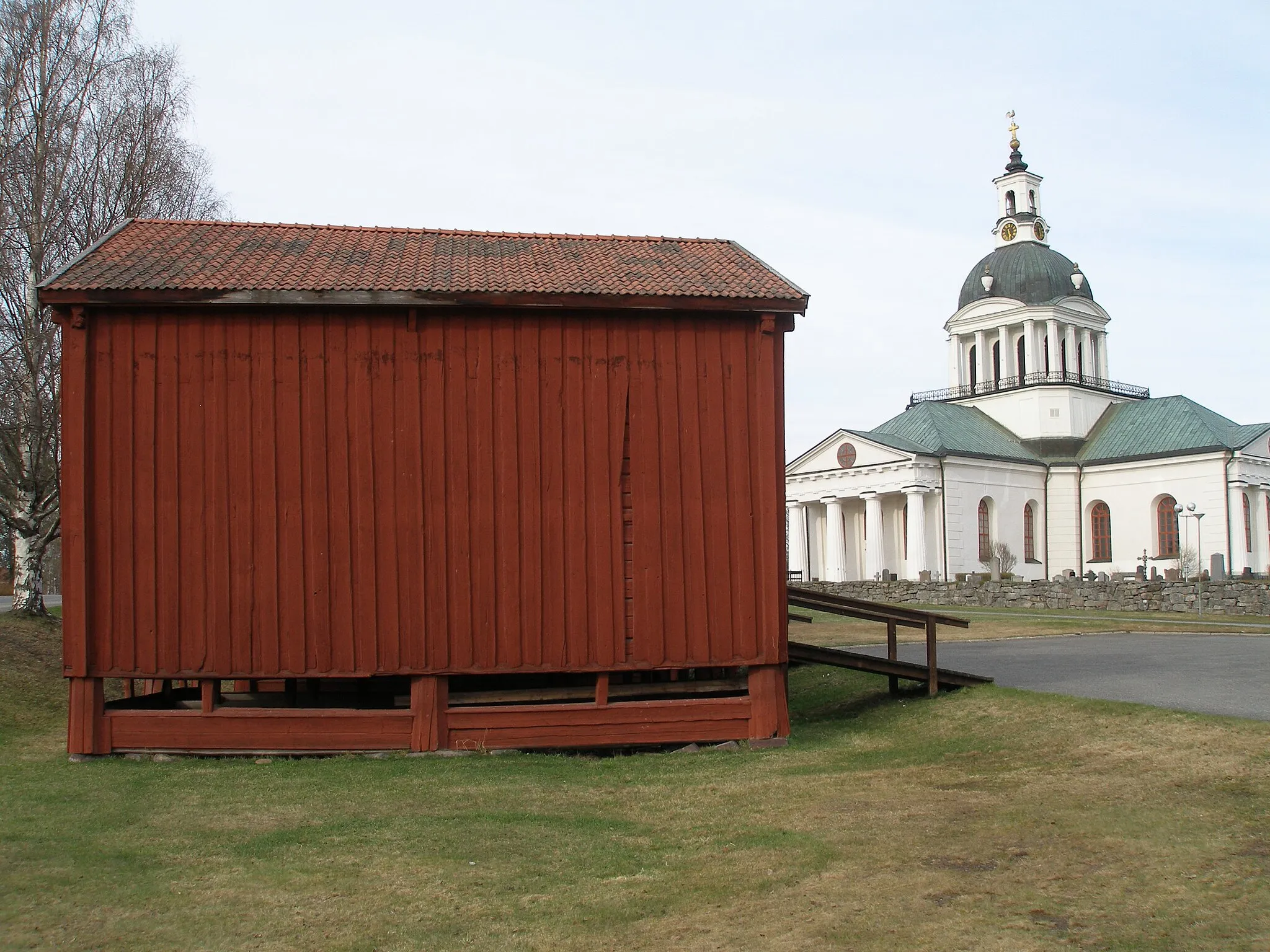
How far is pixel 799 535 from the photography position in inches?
2238

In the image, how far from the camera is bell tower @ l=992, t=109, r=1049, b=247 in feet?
207

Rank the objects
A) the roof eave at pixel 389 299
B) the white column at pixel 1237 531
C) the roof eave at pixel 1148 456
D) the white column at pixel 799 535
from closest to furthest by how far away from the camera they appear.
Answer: the roof eave at pixel 389 299
the white column at pixel 1237 531
the roof eave at pixel 1148 456
the white column at pixel 799 535

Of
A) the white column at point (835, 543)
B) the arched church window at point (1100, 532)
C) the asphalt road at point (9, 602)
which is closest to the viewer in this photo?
the asphalt road at point (9, 602)

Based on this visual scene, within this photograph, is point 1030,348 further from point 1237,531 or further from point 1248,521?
point 1237,531

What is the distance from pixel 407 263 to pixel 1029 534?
1836 inches

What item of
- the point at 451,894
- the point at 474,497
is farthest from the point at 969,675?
the point at 451,894

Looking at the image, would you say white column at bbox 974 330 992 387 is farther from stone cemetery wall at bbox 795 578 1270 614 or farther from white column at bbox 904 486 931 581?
stone cemetery wall at bbox 795 578 1270 614

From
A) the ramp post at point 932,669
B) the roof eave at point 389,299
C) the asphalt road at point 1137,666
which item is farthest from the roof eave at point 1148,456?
the roof eave at point 389,299

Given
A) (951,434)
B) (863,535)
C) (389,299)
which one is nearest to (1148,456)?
(951,434)

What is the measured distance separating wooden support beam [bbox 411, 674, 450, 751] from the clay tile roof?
3923 millimetres

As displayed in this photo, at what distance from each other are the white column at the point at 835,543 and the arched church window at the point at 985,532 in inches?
237

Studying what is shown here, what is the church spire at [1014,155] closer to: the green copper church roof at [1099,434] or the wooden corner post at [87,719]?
the green copper church roof at [1099,434]

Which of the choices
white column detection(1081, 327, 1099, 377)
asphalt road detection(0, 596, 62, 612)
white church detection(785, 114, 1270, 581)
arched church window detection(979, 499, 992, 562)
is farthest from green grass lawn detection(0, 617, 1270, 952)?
white column detection(1081, 327, 1099, 377)

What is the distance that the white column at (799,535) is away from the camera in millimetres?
56344
